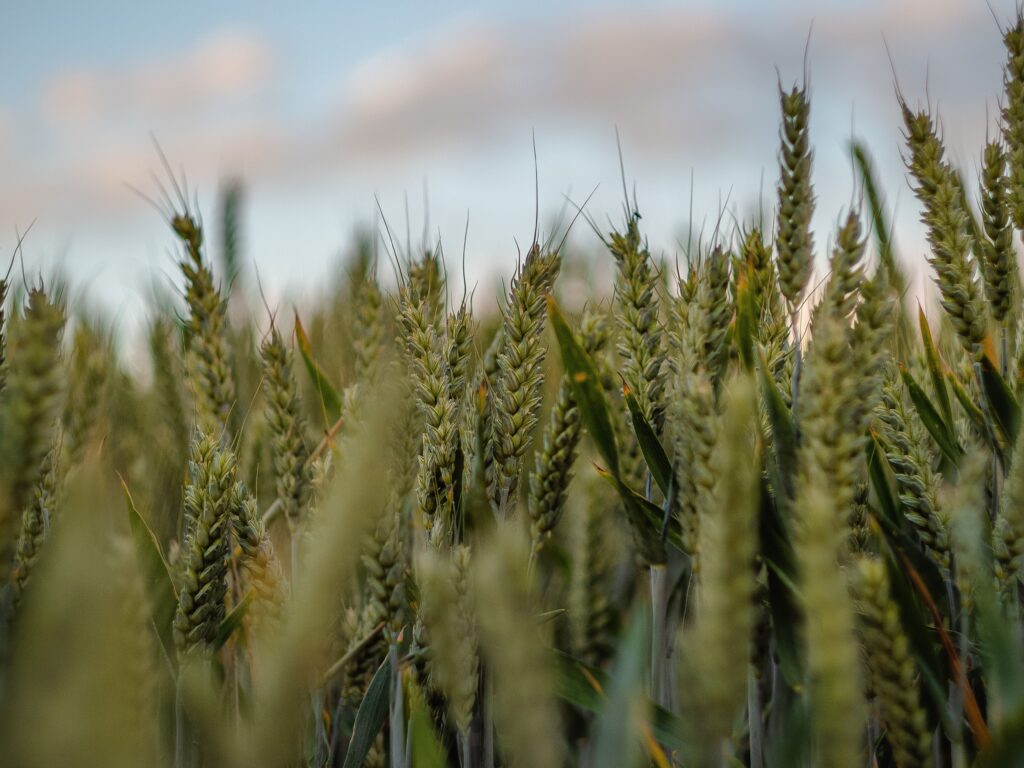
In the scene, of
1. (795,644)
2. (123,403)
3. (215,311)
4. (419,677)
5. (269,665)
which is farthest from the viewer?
(123,403)

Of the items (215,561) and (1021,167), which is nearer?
(215,561)

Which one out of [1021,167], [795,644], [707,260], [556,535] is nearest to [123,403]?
[556,535]

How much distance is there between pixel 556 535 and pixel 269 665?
1.17 m

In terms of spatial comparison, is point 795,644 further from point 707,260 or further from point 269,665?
point 269,665

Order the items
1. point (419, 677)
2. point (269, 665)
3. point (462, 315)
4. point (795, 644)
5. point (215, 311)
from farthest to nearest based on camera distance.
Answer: point (215, 311), point (462, 315), point (419, 677), point (795, 644), point (269, 665)

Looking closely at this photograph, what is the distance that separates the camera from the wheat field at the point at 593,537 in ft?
1.99

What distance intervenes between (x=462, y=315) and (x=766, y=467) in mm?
490

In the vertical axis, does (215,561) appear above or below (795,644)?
above

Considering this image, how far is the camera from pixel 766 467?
1.06m

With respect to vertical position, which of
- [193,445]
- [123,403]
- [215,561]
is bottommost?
[215,561]

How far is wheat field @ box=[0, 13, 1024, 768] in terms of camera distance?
0.61 meters

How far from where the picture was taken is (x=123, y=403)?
2.77m

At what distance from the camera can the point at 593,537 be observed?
1445 millimetres

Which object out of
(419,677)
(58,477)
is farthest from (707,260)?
(58,477)
